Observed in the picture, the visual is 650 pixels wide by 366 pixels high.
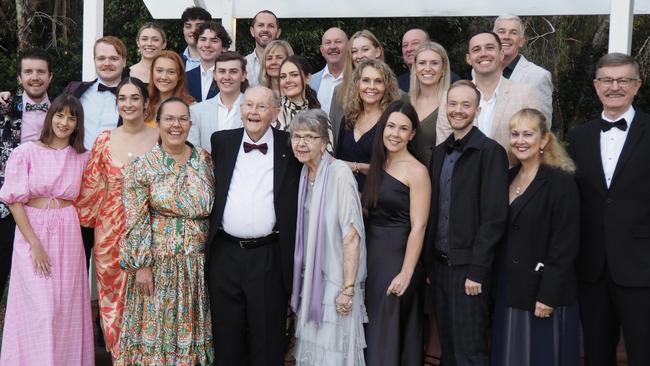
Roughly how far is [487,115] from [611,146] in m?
0.91

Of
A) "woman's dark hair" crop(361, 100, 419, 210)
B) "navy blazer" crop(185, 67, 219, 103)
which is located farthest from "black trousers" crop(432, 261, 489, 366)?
"navy blazer" crop(185, 67, 219, 103)

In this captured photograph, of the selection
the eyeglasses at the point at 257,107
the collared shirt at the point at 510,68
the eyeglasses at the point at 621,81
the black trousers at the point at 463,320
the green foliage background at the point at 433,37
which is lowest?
the black trousers at the point at 463,320

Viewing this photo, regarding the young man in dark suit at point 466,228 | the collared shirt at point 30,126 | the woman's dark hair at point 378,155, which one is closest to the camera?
the young man in dark suit at point 466,228

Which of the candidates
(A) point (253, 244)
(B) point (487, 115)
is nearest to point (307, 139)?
(A) point (253, 244)

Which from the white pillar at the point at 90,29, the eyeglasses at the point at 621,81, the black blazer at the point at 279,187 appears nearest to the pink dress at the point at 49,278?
the black blazer at the point at 279,187

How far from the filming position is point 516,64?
562cm

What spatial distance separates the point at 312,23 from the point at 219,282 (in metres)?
8.67

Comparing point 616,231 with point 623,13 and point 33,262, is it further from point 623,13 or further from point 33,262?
point 33,262

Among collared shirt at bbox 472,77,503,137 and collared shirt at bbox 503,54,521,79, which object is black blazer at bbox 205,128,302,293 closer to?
collared shirt at bbox 472,77,503,137

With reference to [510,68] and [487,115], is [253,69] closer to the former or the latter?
[510,68]

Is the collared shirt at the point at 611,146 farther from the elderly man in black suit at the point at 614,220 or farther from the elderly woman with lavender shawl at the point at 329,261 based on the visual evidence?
the elderly woman with lavender shawl at the point at 329,261

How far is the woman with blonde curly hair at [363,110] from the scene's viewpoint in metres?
4.97

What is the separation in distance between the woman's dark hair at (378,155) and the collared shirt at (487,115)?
63cm

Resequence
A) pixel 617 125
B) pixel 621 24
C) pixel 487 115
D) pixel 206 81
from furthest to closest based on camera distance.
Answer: pixel 206 81 → pixel 621 24 → pixel 487 115 → pixel 617 125
